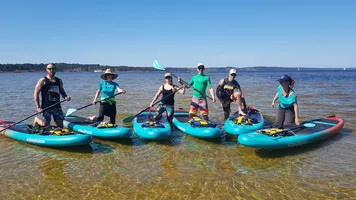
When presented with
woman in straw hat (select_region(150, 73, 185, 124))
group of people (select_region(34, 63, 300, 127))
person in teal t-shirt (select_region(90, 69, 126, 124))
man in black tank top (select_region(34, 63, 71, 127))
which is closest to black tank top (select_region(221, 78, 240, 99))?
group of people (select_region(34, 63, 300, 127))

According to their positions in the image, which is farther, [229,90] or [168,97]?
[229,90]

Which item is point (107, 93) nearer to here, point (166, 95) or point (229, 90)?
point (166, 95)

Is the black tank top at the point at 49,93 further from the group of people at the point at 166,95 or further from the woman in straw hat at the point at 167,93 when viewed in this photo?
the woman in straw hat at the point at 167,93

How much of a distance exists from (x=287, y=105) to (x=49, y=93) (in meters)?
6.63

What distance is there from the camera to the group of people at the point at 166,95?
7.34 metres

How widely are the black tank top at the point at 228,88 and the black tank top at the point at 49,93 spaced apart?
17.2 feet

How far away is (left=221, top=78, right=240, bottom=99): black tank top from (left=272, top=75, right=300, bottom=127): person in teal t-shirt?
1.66 m

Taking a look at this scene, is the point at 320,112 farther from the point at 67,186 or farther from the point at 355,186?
the point at 67,186

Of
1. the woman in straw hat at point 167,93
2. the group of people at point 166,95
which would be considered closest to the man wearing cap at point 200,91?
the group of people at point 166,95

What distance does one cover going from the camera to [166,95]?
28.7 ft

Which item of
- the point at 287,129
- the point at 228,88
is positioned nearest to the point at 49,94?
the point at 228,88

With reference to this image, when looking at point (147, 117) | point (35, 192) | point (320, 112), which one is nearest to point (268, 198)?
point (35, 192)

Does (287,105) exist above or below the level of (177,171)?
above

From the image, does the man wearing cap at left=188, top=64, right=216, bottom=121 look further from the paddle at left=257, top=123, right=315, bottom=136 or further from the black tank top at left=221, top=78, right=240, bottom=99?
the paddle at left=257, top=123, right=315, bottom=136
